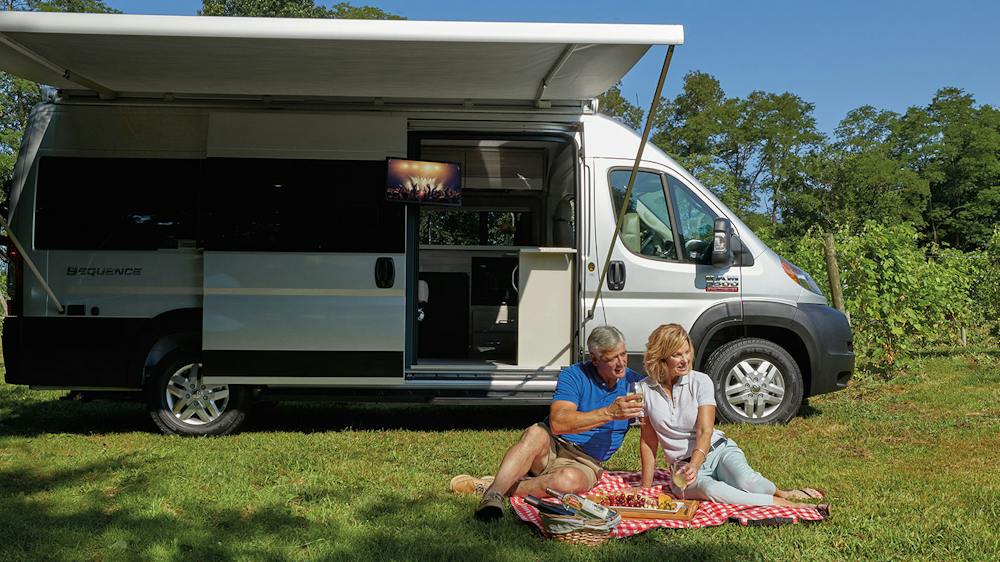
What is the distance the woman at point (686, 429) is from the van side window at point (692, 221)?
8.18 ft

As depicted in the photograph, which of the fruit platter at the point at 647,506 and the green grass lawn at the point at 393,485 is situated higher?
the fruit platter at the point at 647,506

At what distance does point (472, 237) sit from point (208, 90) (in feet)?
11.7

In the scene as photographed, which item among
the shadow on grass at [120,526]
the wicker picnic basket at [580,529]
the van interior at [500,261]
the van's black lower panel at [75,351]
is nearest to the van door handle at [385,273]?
the van interior at [500,261]

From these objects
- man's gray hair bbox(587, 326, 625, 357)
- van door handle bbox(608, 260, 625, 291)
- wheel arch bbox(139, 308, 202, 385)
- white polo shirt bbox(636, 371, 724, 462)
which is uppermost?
van door handle bbox(608, 260, 625, 291)

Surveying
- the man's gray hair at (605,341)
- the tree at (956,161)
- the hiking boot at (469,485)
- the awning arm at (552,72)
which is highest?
the tree at (956,161)

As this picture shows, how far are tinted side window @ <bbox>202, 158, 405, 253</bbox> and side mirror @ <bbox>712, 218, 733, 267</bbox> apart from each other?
2347 mm

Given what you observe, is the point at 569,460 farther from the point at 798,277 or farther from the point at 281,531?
the point at 798,277

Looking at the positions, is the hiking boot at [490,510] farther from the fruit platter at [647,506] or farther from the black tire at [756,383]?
the black tire at [756,383]

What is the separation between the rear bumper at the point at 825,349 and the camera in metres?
6.97

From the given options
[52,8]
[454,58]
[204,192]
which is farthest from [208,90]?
[52,8]

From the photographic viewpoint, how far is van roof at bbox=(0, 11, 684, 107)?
494cm

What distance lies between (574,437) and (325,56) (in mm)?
2800

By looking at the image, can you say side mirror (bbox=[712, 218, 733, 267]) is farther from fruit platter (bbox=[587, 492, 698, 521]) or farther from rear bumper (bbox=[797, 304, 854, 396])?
fruit platter (bbox=[587, 492, 698, 521])

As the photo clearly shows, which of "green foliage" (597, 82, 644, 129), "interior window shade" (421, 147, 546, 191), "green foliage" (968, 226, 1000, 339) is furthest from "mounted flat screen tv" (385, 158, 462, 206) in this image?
"green foliage" (597, 82, 644, 129)
